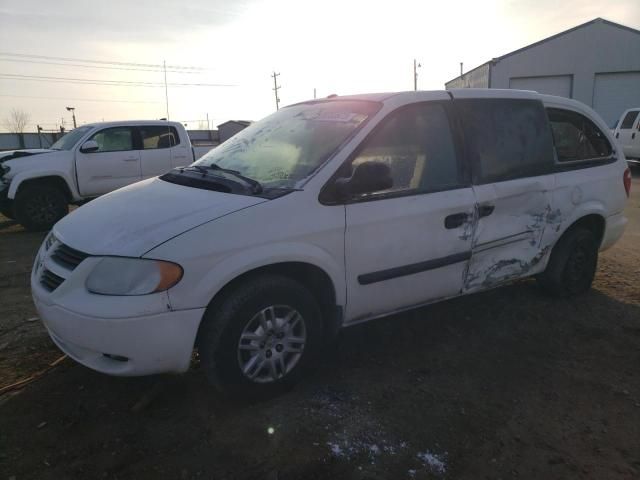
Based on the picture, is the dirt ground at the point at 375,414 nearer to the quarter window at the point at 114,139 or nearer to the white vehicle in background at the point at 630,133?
the quarter window at the point at 114,139

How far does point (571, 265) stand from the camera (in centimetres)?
430

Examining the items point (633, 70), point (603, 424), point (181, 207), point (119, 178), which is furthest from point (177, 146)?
point (633, 70)

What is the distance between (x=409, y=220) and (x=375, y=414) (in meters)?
1.19

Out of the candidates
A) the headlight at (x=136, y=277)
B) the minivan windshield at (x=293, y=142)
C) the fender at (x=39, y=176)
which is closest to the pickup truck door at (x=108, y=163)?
the fender at (x=39, y=176)

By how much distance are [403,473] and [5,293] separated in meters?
4.24

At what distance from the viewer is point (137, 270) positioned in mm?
2383

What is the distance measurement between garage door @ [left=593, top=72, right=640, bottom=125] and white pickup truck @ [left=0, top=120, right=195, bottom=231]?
26.1 metres

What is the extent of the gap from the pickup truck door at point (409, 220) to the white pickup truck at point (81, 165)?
21.4 ft

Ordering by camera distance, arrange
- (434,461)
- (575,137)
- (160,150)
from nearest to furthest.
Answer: (434,461), (575,137), (160,150)

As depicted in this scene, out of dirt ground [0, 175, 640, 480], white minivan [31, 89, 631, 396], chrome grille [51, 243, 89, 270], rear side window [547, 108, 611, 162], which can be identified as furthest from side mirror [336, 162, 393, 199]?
rear side window [547, 108, 611, 162]

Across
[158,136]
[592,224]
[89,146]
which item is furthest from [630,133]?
[89,146]

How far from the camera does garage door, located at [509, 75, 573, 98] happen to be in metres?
27.7

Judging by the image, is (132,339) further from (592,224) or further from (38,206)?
(38,206)

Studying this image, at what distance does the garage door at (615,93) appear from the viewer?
26.7 metres
